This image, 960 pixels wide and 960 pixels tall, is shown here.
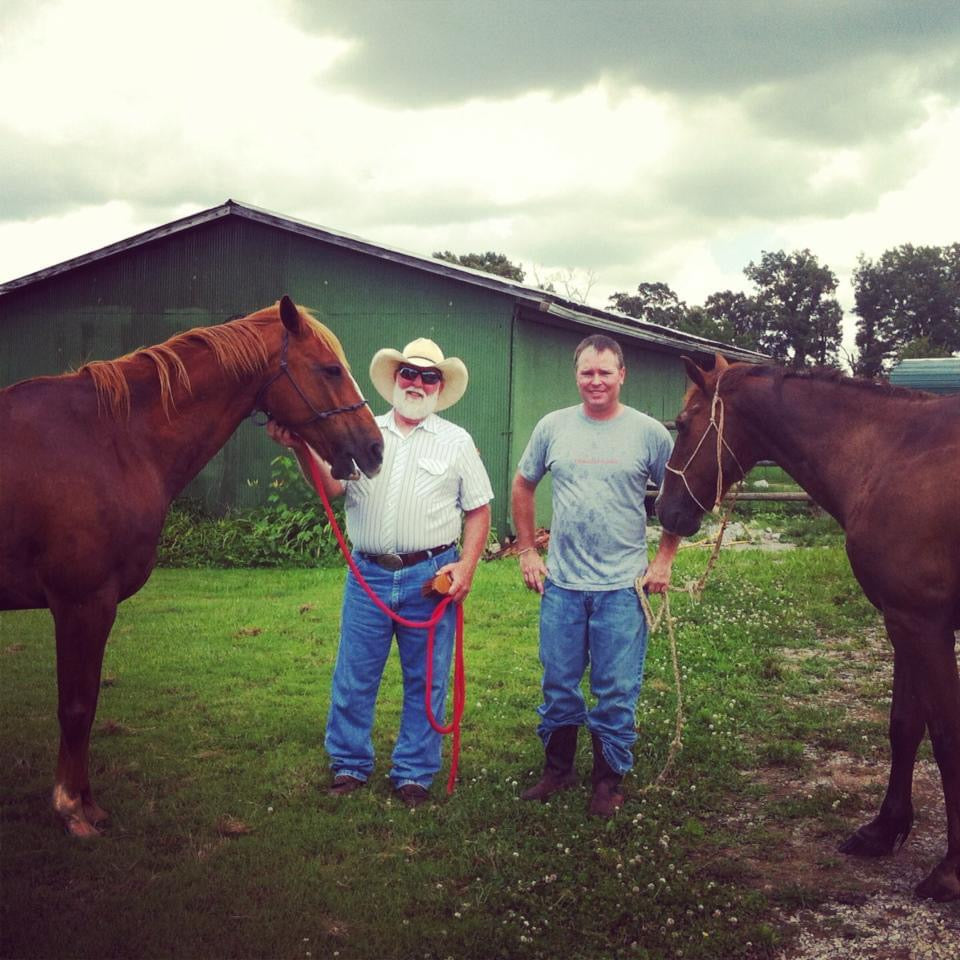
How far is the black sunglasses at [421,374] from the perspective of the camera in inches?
164

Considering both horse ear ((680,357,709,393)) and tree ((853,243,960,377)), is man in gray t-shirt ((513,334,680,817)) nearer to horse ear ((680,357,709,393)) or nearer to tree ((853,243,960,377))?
horse ear ((680,357,709,393))

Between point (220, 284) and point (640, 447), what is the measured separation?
10.3 meters

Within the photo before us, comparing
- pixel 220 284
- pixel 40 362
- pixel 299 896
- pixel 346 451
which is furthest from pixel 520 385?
pixel 299 896

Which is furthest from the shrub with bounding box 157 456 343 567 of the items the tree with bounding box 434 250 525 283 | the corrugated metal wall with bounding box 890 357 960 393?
the tree with bounding box 434 250 525 283

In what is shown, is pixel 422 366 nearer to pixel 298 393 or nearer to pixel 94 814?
pixel 298 393

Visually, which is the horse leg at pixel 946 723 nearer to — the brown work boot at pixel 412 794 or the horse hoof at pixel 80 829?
the brown work boot at pixel 412 794

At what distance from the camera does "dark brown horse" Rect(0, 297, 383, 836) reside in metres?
3.52

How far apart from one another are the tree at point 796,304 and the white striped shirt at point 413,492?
50852 millimetres

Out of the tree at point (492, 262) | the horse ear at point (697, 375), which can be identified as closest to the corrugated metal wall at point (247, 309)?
the horse ear at point (697, 375)

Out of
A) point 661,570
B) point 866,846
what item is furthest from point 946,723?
point 661,570

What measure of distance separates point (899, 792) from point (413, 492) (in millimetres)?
2442

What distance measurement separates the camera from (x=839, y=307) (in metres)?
53.8

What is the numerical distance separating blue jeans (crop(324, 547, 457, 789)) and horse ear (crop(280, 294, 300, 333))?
1.13 metres

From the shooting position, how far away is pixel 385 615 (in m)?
4.19
